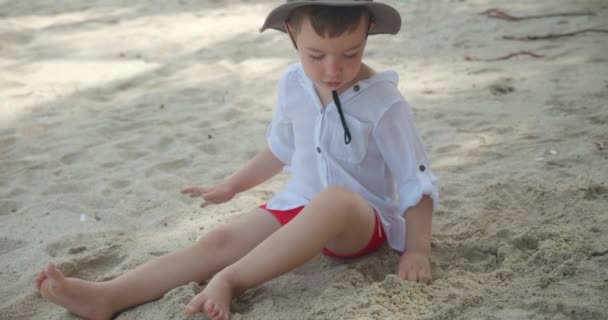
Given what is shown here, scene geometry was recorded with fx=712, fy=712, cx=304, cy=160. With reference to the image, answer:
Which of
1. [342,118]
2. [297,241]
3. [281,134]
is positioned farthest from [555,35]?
[297,241]

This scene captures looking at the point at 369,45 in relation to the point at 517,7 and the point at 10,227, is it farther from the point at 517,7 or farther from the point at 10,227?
the point at 10,227

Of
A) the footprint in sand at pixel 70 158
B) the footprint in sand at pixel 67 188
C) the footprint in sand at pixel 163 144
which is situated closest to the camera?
the footprint in sand at pixel 67 188

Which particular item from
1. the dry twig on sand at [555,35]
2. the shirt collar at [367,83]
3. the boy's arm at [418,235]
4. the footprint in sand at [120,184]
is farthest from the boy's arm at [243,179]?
the dry twig on sand at [555,35]

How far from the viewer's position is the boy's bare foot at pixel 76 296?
7.10 ft

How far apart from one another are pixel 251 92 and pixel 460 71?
1352 millimetres

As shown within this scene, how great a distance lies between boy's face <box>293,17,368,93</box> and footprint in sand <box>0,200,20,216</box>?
1.70m

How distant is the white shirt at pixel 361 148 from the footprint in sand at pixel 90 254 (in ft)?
2.19

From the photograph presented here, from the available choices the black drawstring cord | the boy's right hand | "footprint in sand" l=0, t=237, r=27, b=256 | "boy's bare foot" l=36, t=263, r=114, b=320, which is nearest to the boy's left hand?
the black drawstring cord

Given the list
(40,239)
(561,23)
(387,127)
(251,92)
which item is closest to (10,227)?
(40,239)

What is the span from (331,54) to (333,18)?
0.10m

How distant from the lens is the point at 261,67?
199 inches

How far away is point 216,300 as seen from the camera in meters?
2.03

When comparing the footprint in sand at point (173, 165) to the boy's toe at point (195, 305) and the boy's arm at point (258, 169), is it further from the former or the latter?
the boy's toe at point (195, 305)

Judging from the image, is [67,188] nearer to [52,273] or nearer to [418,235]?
[52,273]
